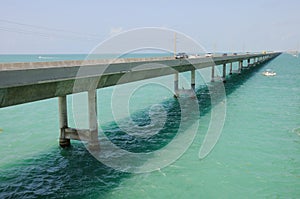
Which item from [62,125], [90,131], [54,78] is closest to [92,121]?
[90,131]

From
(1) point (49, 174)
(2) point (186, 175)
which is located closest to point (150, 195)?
(2) point (186, 175)

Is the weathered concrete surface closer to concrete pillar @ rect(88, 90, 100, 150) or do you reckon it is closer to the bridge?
the bridge

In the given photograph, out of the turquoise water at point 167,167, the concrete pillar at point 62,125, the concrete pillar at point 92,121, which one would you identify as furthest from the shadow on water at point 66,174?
the concrete pillar at point 92,121

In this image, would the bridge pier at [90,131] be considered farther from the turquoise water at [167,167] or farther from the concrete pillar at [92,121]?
the turquoise water at [167,167]

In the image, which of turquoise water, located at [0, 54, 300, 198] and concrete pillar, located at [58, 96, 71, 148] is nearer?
turquoise water, located at [0, 54, 300, 198]

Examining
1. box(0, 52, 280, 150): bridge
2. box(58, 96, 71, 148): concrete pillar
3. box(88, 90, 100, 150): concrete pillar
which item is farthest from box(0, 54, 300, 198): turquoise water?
box(0, 52, 280, 150): bridge

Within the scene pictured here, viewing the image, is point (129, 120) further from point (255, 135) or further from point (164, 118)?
point (255, 135)

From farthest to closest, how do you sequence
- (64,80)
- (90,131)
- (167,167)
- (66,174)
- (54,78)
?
(90,131) < (167,167) < (66,174) < (64,80) < (54,78)

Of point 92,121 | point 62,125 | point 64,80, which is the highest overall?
point 64,80

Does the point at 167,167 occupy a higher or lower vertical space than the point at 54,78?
lower

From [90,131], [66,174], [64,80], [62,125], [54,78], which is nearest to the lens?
[54,78]

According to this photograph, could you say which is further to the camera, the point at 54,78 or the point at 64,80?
the point at 64,80

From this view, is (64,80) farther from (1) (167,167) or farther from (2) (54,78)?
(1) (167,167)

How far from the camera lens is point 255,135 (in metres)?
20.6
